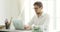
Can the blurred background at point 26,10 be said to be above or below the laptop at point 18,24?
above

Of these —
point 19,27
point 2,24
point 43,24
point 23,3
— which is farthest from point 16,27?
point 23,3

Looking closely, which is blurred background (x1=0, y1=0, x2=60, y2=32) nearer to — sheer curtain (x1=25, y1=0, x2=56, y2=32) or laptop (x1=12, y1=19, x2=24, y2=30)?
sheer curtain (x1=25, y1=0, x2=56, y2=32)

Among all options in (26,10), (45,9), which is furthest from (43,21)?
(26,10)

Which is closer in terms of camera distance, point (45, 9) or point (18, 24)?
point (18, 24)

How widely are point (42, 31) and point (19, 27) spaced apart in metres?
0.26

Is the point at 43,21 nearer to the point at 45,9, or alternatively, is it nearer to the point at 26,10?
the point at 45,9

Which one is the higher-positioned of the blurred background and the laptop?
the blurred background

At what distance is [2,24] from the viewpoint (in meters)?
1.27

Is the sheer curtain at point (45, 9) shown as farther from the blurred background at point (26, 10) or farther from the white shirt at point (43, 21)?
the white shirt at point (43, 21)

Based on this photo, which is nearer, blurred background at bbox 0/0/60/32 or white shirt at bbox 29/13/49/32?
white shirt at bbox 29/13/49/32

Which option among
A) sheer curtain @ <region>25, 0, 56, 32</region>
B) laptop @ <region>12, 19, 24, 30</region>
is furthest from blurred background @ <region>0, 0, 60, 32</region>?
laptop @ <region>12, 19, 24, 30</region>

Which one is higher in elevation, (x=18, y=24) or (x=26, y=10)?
(x=26, y=10)

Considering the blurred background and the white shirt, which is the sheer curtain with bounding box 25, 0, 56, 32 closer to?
the blurred background

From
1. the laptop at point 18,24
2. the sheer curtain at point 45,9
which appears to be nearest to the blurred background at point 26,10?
the sheer curtain at point 45,9
